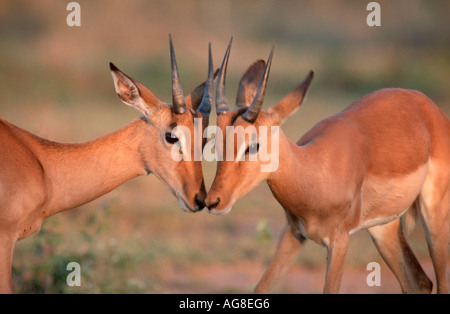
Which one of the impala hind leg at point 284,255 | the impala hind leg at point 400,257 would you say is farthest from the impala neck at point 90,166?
the impala hind leg at point 400,257

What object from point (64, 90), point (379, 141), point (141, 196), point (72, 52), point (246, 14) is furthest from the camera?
point (246, 14)

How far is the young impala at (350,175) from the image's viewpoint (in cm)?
614

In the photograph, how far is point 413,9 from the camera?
34562 mm

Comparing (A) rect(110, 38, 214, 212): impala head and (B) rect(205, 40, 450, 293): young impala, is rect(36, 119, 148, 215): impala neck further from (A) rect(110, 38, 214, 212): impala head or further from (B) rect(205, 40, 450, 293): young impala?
(B) rect(205, 40, 450, 293): young impala

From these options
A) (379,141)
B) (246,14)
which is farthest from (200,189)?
(246,14)

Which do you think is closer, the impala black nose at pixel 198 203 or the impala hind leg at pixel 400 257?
the impala black nose at pixel 198 203

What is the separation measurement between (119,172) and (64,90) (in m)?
16.0

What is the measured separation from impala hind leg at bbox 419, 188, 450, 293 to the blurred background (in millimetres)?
1723

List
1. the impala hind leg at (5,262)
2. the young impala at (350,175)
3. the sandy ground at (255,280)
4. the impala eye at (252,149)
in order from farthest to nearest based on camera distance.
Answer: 1. the sandy ground at (255,280)
2. the young impala at (350,175)
3. the impala eye at (252,149)
4. the impala hind leg at (5,262)

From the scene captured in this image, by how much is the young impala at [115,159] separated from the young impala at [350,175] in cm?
28

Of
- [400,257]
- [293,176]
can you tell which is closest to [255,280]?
[400,257]

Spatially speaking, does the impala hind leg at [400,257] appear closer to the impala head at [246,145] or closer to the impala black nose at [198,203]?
the impala head at [246,145]

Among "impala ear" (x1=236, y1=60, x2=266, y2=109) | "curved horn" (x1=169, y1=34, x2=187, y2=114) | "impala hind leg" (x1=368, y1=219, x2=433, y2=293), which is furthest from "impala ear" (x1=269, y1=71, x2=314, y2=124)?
"impala hind leg" (x1=368, y1=219, x2=433, y2=293)
